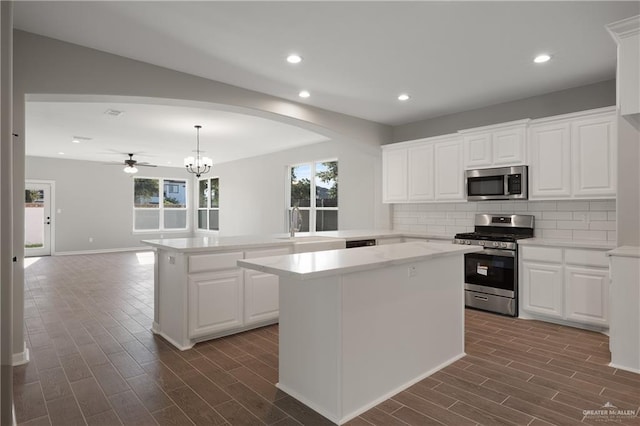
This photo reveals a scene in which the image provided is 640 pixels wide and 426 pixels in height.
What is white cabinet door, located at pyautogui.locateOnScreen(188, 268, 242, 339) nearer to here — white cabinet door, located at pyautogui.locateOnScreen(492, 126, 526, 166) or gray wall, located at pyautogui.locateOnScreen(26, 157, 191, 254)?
white cabinet door, located at pyautogui.locateOnScreen(492, 126, 526, 166)

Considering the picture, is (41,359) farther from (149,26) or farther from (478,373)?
(478,373)

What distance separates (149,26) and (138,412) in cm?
273

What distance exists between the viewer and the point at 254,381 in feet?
8.61

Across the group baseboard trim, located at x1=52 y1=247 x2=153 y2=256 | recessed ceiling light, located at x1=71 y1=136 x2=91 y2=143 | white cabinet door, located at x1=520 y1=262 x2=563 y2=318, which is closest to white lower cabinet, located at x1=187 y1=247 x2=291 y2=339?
white cabinet door, located at x1=520 y1=262 x2=563 y2=318

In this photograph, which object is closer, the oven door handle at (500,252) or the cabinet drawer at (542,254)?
the cabinet drawer at (542,254)

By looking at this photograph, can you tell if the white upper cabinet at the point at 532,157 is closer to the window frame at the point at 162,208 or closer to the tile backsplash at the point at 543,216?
the tile backsplash at the point at 543,216

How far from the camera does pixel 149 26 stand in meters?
2.79

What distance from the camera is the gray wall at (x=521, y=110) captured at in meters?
4.00

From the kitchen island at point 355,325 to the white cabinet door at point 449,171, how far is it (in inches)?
91.0

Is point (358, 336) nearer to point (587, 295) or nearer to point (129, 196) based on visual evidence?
point (587, 295)

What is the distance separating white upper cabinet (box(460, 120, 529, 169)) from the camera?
168 inches

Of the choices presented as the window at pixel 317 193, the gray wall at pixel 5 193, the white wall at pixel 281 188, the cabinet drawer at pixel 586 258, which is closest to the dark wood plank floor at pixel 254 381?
the gray wall at pixel 5 193

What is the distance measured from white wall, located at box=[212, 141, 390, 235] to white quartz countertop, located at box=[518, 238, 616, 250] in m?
2.39

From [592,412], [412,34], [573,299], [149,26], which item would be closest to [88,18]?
[149,26]
